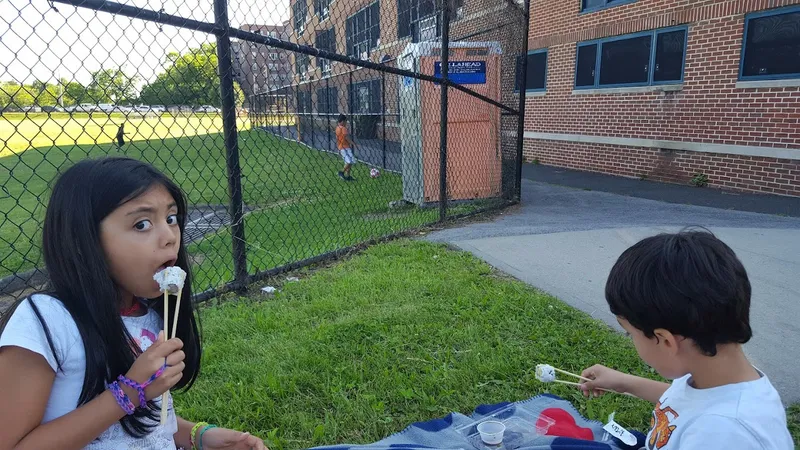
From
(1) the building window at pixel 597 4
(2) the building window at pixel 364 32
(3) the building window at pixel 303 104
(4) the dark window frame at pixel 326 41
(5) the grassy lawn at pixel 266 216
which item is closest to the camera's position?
(5) the grassy lawn at pixel 266 216

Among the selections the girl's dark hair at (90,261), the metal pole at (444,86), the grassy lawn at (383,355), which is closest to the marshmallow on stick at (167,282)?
the girl's dark hair at (90,261)

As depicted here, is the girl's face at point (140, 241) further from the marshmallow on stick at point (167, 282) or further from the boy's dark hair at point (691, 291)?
the boy's dark hair at point (691, 291)

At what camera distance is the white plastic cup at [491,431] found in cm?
224

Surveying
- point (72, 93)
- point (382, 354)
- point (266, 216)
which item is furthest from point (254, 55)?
point (382, 354)

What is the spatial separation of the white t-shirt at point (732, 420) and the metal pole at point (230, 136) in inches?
125

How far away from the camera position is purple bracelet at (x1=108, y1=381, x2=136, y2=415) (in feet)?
4.39

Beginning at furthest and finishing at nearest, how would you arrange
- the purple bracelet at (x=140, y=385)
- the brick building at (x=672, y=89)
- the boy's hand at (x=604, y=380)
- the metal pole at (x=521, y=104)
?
the brick building at (x=672, y=89) < the metal pole at (x=521, y=104) < the boy's hand at (x=604, y=380) < the purple bracelet at (x=140, y=385)

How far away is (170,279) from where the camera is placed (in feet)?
4.66

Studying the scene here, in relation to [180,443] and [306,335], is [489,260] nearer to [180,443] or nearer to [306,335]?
[306,335]

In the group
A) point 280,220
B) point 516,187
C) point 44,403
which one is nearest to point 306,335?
point 44,403

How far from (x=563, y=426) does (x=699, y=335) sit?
3.84 ft

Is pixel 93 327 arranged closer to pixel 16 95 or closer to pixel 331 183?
pixel 16 95

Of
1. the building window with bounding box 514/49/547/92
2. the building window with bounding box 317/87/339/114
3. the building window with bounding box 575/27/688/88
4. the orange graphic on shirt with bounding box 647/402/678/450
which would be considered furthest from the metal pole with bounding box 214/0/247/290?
the building window with bounding box 317/87/339/114

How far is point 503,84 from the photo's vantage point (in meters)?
7.57
